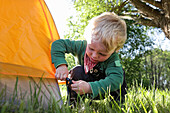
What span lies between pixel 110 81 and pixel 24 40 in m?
0.73

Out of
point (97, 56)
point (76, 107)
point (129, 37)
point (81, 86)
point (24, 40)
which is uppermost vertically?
point (129, 37)

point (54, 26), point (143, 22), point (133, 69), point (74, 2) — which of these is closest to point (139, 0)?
point (143, 22)

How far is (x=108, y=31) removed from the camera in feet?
4.79

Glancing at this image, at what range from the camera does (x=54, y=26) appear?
190 centimetres

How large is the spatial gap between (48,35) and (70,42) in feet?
0.70

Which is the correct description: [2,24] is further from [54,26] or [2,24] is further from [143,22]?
[143,22]

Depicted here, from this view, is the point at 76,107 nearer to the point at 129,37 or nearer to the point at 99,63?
the point at 99,63

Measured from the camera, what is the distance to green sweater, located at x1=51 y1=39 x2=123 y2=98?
137 centimetres

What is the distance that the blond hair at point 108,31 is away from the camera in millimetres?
1425

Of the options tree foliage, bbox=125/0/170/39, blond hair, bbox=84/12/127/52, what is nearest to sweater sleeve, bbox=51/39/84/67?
Result: blond hair, bbox=84/12/127/52

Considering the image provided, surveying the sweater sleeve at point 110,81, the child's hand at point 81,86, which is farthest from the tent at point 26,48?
the sweater sleeve at point 110,81

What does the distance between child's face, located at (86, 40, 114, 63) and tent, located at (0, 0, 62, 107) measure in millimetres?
353

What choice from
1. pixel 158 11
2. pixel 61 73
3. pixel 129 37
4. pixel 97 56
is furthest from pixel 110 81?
pixel 129 37

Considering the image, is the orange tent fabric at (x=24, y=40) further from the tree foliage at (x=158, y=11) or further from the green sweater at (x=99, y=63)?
A: the tree foliage at (x=158, y=11)
